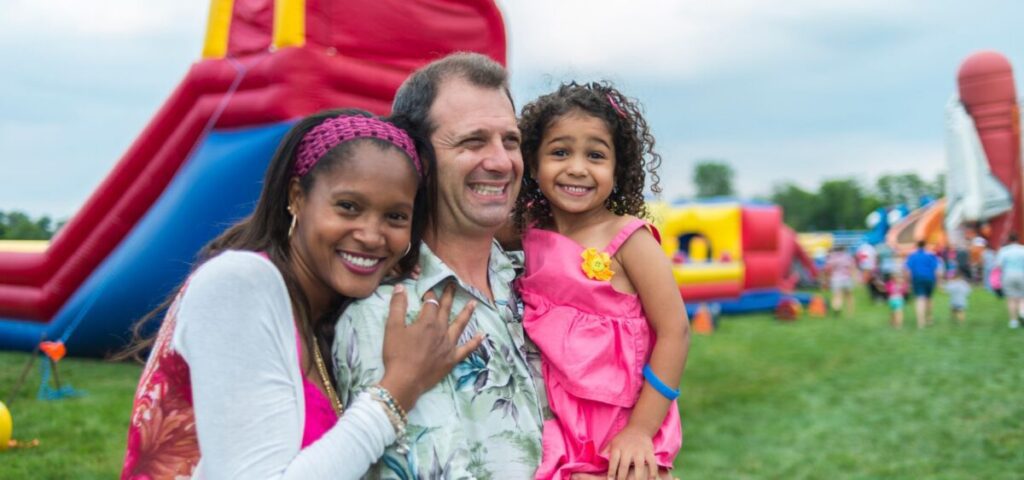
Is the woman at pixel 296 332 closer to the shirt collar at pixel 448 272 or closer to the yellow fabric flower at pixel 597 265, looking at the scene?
the shirt collar at pixel 448 272

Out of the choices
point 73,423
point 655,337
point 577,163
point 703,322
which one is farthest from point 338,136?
point 703,322

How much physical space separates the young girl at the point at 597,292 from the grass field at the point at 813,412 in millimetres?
3192

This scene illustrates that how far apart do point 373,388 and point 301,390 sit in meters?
0.12

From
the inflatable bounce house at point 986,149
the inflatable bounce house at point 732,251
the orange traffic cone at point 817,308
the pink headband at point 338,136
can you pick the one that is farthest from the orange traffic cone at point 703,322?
the pink headband at point 338,136

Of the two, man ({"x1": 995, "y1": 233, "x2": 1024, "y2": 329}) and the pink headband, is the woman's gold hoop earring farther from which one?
man ({"x1": 995, "y1": 233, "x2": 1024, "y2": 329})

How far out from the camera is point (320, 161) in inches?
60.6

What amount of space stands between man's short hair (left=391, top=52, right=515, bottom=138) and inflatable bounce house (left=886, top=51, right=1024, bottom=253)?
17.7 meters

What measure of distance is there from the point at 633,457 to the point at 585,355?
0.24 m

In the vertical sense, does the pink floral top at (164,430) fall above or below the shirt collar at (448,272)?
below

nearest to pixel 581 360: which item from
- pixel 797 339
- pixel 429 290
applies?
pixel 429 290

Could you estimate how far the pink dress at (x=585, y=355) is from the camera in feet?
6.01

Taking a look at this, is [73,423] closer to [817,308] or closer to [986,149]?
[817,308]

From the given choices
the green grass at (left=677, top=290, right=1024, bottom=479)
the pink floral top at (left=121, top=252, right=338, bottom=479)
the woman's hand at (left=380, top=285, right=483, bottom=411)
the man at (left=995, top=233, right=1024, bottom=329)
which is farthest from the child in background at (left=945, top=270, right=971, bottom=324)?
the pink floral top at (left=121, top=252, right=338, bottom=479)

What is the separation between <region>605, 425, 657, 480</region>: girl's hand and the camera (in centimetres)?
178
